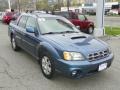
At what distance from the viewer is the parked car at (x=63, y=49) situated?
4.96 metres

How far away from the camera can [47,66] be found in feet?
18.3

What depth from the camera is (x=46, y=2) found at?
80.6m

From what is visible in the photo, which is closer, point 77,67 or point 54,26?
point 77,67

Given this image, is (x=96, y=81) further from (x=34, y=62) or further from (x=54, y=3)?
(x=54, y=3)

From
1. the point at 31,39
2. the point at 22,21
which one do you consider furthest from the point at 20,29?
the point at 31,39

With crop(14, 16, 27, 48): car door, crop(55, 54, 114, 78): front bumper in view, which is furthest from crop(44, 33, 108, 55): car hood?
crop(14, 16, 27, 48): car door

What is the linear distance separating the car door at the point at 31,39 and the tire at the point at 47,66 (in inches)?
24.1

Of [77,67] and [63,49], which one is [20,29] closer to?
[63,49]

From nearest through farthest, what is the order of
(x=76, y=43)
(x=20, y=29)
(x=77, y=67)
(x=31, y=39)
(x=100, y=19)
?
1. (x=77, y=67)
2. (x=76, y=43)
3. (x=31, y=39)
4. (x=20, y=29)
5. (x=100, y=19)

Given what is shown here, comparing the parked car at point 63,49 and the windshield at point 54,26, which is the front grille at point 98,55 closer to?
the parked car at point 63,49

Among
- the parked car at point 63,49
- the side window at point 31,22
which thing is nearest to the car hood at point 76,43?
the parked car at point 63,49

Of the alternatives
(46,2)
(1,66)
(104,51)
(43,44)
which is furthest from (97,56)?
(46,2)

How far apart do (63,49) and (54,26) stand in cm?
160

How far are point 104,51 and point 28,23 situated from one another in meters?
2.89
